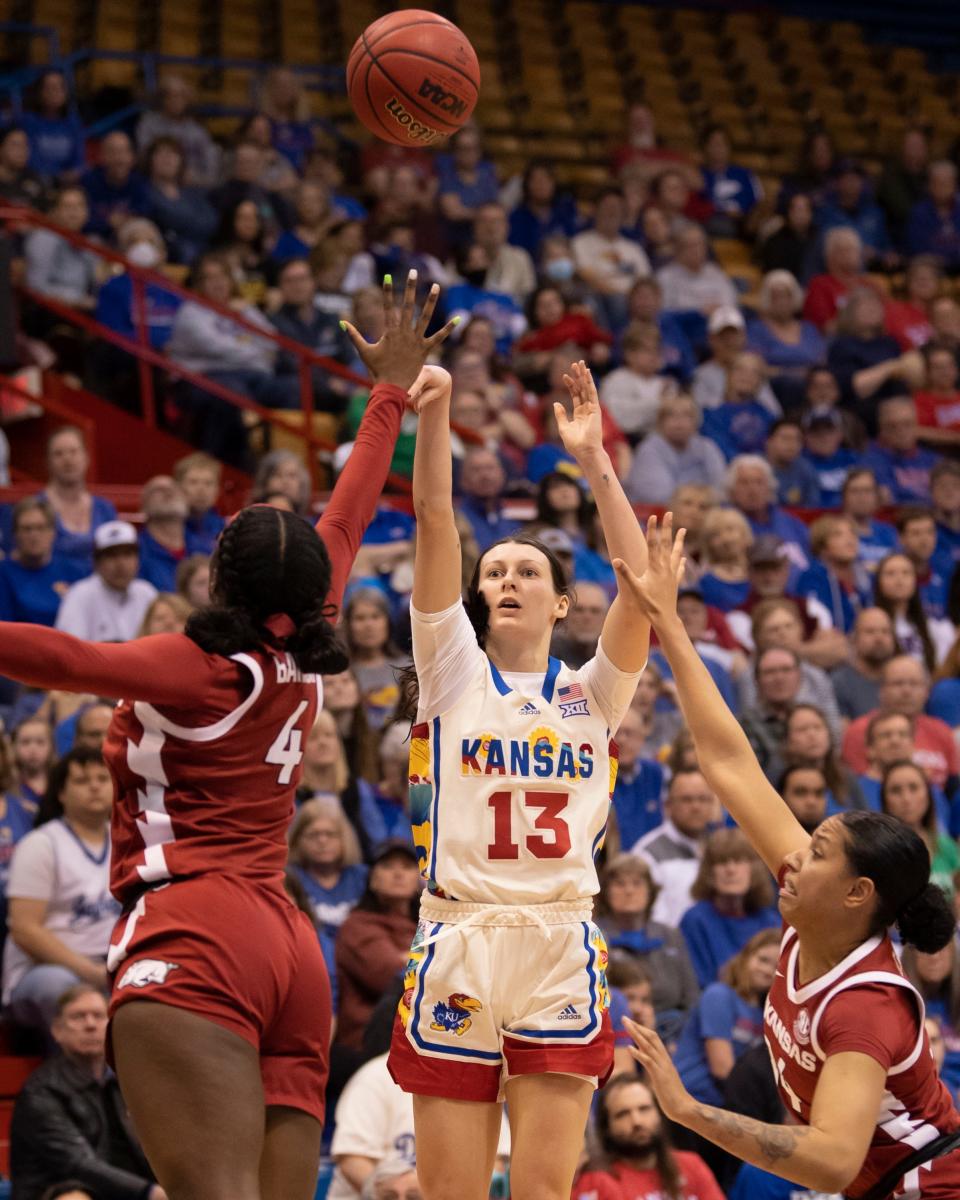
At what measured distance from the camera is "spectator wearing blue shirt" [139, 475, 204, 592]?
361 inches

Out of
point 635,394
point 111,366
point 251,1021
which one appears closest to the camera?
point 251,1021

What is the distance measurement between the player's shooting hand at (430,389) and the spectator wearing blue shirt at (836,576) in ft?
21.0

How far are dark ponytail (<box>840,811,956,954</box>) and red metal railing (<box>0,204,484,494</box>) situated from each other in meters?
6.85

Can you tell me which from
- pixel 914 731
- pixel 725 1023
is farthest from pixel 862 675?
pixel 725 1023

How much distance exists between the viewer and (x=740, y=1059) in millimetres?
6930

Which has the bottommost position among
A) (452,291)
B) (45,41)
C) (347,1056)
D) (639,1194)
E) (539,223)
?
(639,1194)

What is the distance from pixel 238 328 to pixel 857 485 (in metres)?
3.86

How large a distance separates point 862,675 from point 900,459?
10.5 feet

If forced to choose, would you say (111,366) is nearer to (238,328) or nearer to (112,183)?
(238,328)

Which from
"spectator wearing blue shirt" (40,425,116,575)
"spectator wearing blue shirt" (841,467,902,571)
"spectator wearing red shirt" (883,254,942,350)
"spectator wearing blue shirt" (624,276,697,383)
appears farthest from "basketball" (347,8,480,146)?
"spectator wearing red shirt" (883,254,942,350)

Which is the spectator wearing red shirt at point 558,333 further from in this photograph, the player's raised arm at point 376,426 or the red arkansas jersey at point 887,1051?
the red arkansas jersey at point 887,1051

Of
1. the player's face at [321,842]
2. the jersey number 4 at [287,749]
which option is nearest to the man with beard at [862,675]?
the player's face at [321,842]

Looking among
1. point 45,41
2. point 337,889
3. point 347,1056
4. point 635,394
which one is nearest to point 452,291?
point 635,394

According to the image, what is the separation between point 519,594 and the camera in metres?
4.51
